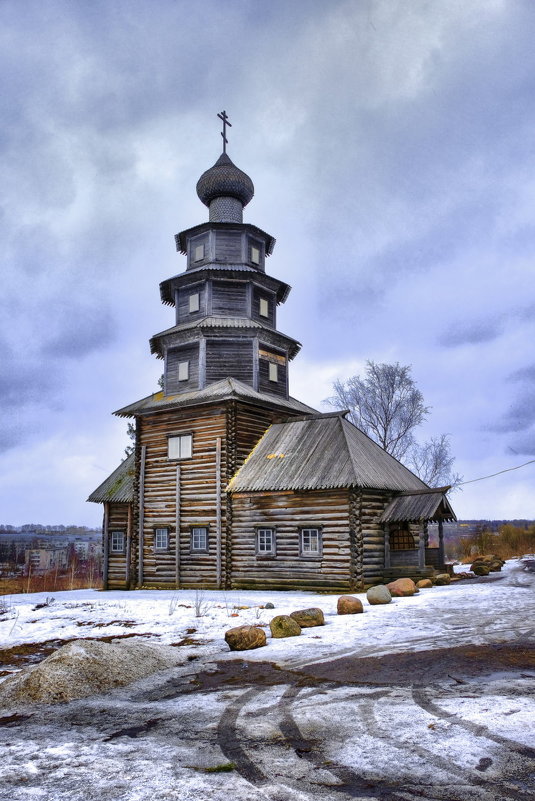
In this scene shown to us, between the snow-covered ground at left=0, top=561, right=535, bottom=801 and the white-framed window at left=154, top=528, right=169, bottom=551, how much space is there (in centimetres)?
1507

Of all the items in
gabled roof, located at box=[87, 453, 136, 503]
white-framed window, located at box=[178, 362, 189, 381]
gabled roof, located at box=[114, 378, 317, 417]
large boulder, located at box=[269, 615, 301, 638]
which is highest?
white-framed window, located at box=[178, 362, 189, 381]

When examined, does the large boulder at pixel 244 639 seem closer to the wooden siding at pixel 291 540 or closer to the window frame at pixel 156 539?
the wooden siding at pixel 291 540

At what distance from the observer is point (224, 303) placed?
2961 centimetres

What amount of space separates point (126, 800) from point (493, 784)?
2.67m

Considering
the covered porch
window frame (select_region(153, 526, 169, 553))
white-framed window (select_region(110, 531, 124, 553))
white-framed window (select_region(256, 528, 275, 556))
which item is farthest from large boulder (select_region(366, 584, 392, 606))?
white-framed window (select_region(110, 531, 124, 553))

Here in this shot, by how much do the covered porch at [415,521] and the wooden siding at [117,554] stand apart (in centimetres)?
1305

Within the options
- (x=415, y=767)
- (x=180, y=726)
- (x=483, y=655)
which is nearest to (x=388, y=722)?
Answer: (x=415, y=767)

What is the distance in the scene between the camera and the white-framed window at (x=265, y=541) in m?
24.2

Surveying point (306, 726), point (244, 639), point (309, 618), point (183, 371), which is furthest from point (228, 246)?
point (306, 726)

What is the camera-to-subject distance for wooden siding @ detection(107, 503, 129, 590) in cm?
2998

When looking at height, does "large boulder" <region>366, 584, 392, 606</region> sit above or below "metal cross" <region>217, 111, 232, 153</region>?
below

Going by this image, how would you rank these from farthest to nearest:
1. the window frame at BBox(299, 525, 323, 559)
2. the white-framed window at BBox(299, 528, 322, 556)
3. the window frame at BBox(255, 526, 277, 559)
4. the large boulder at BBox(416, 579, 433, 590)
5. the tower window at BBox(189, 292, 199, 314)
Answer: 1. the tower window at BBox(189, 292, 199, 314)
2. the window frame at BBox(255, 526, 277, 559)
3. the white-framed window at BBox(299, 528, 322, 556)
4. the window frame at BBox(299, 525, 323, 559)
5. the large boulder at BBox(416, 579, 433, 590)

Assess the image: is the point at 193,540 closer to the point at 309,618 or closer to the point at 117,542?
the point at 117,542

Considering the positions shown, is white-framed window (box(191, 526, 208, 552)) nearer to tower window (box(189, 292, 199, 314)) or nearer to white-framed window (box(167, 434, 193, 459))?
white-framed window (box(167, 434, 193, 459))
